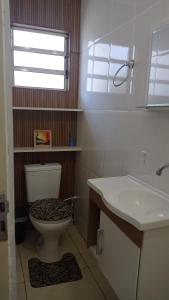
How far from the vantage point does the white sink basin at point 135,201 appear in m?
1.07

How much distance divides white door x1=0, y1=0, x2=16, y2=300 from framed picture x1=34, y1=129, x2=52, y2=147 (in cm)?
184

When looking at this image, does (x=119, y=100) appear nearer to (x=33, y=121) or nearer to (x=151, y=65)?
(x=151, y=65)

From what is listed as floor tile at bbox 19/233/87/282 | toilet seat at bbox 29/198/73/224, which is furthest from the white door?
floor tile at bbox 19/233/87/282

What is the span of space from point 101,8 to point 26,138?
1.46 meters

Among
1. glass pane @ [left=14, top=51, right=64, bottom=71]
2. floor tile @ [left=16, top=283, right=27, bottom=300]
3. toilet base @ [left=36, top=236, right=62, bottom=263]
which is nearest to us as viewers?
floor tile @ [left=16, top=283, right=27, bottom=300]

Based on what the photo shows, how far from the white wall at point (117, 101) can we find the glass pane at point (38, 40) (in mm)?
279

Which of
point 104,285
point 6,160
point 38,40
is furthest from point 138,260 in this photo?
point 38,40

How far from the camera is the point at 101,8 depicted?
203 centimetres

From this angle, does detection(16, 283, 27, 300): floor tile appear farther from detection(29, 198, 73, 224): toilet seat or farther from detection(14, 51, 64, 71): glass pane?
detection(14, 51, 64, 71): glass pane

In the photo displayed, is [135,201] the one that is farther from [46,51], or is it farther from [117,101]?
[46,51]

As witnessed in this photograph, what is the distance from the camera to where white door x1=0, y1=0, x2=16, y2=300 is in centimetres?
61

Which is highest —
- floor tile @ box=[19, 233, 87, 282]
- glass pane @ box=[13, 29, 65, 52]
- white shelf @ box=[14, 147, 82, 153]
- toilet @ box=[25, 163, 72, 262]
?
glass pane @ box=[13, 29, 65, 52]

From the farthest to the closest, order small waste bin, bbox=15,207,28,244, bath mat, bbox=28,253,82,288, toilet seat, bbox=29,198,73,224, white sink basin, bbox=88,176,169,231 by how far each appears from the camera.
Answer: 1. small waste bin, bbox=15,207,28,244
2. toilet seat, bbox=29,198,73,224
3. bath mat, bbox=28,253,82,288
4. white sink basin, bbox=88,176,169,231

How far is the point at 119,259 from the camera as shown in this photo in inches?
49.7
